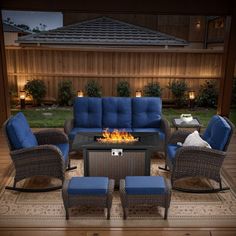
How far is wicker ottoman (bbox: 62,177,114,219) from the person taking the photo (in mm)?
3441

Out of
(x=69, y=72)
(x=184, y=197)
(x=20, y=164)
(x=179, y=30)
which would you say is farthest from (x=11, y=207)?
(x=179, y=30)

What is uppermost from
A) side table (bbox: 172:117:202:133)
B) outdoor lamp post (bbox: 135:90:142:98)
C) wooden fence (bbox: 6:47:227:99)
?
wooden fence (bbox: 6:47:227:99)

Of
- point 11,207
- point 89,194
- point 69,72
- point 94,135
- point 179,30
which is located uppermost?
point 179,30

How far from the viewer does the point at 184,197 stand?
407 cm

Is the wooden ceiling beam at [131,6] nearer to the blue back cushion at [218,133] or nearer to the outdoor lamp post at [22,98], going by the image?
the outdoor lamp post at [22,98]

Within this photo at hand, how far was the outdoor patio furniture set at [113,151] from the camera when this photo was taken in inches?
137

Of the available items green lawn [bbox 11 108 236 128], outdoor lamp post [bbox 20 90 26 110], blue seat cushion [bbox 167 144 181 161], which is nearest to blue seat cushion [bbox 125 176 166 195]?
blue seat cushion [bbox 167 144 181 161]

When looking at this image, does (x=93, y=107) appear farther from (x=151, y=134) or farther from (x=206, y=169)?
(x=206, y=169)

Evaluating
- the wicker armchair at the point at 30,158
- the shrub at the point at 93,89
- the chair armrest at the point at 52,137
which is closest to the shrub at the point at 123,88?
the shrub at the point at 93,89

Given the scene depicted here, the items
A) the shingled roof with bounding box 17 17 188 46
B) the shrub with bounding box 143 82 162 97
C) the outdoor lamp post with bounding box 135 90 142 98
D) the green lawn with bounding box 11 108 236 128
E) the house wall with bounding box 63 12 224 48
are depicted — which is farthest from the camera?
the house wall with bounding box 63 12 224 48

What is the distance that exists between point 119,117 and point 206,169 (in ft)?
6.81

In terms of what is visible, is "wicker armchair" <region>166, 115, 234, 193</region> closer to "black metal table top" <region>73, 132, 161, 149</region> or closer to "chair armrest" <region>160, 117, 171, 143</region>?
"black metal table top" <region>73, 132, 161, 149</region>

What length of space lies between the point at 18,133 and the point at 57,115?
4268 mm

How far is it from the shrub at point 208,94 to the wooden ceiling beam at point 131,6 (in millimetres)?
3092
